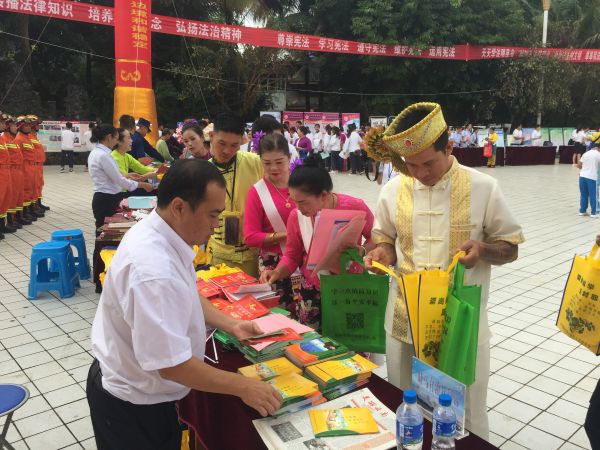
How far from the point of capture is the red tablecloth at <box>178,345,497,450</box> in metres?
1.44

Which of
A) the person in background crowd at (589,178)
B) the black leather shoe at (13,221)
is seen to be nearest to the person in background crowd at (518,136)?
Result: the person in background crowd at (589,178)

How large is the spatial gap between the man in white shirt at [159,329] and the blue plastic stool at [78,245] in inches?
165

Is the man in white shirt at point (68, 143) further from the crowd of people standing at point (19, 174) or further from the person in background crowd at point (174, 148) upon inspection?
the person in background crowd at point (174, 148)

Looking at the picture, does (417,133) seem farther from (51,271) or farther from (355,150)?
(355,150)

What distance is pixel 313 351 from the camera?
1812 mm

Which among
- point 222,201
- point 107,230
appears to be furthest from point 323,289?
point 107,230

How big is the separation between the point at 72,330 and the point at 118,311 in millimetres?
3129

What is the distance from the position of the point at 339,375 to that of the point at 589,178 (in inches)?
347

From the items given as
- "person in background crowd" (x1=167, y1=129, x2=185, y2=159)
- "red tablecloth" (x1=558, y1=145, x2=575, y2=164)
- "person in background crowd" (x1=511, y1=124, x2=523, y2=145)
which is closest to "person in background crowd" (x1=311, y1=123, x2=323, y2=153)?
"person in background crowd" (x1=511, y1=124, x2=523, y2=145)

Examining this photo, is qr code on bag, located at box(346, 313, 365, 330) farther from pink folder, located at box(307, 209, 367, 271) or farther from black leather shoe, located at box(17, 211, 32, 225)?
black leather shoe, located at box(17, 211, 32, 225)

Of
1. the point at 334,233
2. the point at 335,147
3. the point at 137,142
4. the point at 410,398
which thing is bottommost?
the point at 410,398

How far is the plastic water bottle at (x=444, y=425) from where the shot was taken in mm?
1209

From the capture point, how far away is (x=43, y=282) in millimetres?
4863

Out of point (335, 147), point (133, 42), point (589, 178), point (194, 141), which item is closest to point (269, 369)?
point (194, 141)
